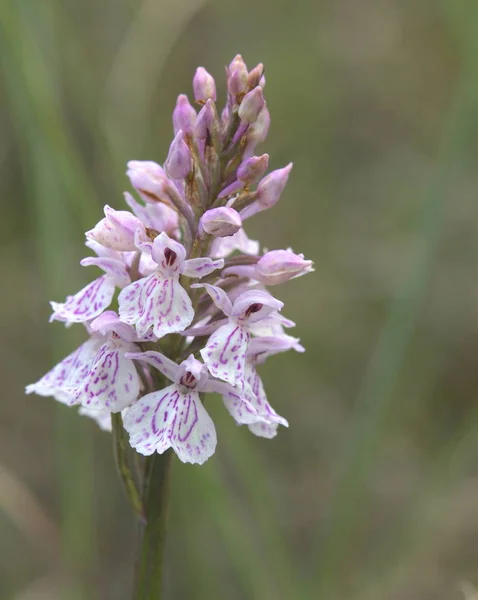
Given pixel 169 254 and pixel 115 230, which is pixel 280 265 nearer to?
pixel 169 254

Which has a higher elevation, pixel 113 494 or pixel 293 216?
pixel 293 216

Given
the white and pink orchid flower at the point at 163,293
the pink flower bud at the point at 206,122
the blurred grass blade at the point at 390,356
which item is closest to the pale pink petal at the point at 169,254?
the white and pink orchid flower at the point at 163,293

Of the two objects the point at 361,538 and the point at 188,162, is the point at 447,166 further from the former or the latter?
the point at 361,538

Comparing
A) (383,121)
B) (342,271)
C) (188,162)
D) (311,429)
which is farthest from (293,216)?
(188,162)

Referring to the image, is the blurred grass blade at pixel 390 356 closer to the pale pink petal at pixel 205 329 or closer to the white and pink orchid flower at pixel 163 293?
the pale pink petal at pixel 205 329

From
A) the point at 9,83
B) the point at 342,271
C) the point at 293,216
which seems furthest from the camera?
the point at 293,216

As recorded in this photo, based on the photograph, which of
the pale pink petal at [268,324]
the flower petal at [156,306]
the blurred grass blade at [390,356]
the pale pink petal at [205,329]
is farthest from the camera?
the blurred grass blade at [390,356]

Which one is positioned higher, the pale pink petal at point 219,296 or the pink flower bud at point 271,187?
the pink flower bud at point 271,187
